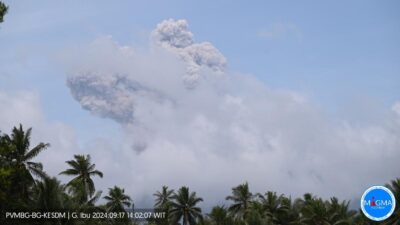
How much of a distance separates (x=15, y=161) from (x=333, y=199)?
55475 mm

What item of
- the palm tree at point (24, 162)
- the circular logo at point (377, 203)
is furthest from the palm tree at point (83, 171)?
the circular logo at point (377, 203)

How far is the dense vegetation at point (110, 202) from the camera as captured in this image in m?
37.5

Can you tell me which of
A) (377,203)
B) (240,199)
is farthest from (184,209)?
(377,203)

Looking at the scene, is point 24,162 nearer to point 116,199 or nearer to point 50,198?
point 50,198

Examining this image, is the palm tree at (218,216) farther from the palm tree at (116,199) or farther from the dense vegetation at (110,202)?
the palm tree at (116,199)

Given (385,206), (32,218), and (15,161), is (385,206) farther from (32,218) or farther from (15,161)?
(15,161)

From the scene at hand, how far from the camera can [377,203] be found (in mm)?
8312

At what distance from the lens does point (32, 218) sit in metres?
36.9

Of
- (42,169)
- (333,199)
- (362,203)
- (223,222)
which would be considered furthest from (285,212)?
(362,203)

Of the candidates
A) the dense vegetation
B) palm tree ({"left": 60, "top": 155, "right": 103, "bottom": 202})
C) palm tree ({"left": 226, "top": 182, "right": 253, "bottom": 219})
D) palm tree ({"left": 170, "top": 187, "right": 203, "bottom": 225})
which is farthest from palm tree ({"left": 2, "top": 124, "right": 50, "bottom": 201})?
palm tree ({"left": 226, "top": 182, "right": 253, "bottom": 219})

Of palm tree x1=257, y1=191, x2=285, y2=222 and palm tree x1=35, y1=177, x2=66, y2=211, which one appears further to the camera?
palm tree x1=257, y1=191, x2=285, y2=222

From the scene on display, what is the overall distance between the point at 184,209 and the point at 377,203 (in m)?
68.6

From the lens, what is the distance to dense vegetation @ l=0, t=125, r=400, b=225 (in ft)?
123

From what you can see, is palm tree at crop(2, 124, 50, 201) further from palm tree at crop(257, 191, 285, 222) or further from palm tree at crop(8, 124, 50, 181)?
palm tree at crop(257, 191, 285, 222)
